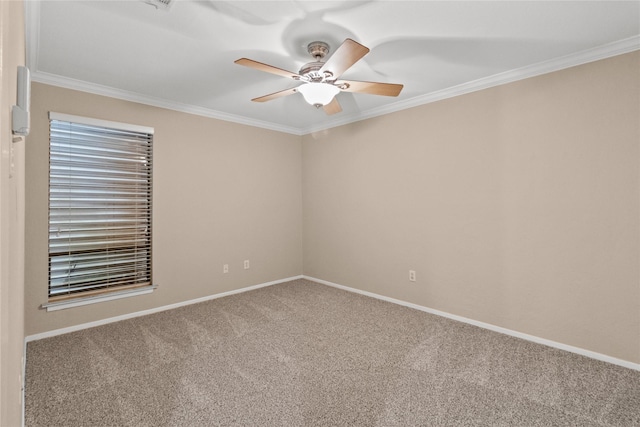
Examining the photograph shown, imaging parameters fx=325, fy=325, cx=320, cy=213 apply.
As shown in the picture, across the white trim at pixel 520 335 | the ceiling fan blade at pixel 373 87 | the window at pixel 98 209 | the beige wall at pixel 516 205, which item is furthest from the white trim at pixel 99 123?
the white trim at pixel 520 335

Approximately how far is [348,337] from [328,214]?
82.1 inches

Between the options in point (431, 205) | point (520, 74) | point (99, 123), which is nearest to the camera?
point (520, 74)

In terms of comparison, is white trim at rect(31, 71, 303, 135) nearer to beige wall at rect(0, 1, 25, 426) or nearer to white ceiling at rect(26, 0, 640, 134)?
white ceiling at rect(26, 0, 640, 134)

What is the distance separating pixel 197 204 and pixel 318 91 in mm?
2326

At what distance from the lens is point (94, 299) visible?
10.6 ft

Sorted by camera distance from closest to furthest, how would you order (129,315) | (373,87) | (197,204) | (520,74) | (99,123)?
1. (373,87)
2. (520,74)
3. (99,123)
4. (129,315)
5. (197,204)

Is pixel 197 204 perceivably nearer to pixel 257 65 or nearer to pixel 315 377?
pixel 257 65

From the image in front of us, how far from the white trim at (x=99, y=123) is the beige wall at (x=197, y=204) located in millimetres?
51

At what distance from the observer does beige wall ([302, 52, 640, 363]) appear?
248 cm

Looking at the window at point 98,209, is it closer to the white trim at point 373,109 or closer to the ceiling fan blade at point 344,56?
the white trim at point 373,109

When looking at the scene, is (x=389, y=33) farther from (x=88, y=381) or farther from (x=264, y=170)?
(x=88, y=381)

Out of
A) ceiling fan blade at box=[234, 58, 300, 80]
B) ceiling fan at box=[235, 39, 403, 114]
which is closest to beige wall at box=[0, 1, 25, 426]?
ceiling fan blade at box=[234, 58, 300, 80]

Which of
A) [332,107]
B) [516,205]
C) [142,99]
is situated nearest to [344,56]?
[332,107]

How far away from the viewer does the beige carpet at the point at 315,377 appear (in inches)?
75.7
